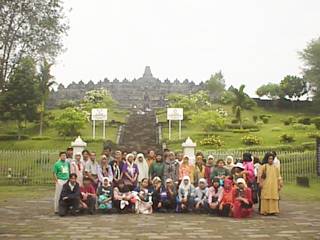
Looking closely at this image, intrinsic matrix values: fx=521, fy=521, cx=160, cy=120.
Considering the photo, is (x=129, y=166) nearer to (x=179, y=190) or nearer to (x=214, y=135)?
(x=179, y=190)

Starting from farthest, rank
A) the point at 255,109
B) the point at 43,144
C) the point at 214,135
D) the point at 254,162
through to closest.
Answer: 1. the point at 255,109
2. the point at 214,135
3. the point at 43,144
4. the point at 254,162

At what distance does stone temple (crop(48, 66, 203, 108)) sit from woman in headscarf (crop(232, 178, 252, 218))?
4477 cm

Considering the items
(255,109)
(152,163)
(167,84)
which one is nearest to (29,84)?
(152,163)

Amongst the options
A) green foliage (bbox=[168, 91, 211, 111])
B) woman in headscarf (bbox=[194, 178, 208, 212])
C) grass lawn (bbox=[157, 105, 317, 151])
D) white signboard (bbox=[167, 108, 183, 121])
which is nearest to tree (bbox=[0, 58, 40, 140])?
white signboard (bbox=[167, 108, 183, 121])

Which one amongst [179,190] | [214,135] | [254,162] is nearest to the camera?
[179,190]

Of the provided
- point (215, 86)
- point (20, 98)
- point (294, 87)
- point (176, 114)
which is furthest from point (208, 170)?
point (215, 86)

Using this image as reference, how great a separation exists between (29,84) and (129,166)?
69.1ft

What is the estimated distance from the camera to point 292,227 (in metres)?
9.57

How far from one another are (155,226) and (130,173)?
2.86 metres

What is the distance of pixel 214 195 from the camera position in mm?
11500

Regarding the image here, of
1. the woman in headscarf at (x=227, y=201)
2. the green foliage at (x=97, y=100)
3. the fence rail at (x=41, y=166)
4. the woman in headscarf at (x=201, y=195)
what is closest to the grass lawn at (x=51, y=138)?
the green foliage at (x=97, y=100)

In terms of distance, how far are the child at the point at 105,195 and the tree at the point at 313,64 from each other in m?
32.9

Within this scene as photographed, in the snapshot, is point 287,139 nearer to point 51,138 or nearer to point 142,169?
point 51,138

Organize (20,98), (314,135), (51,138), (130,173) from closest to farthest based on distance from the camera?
(130,173), (314,135), (51,138), (20,98)
